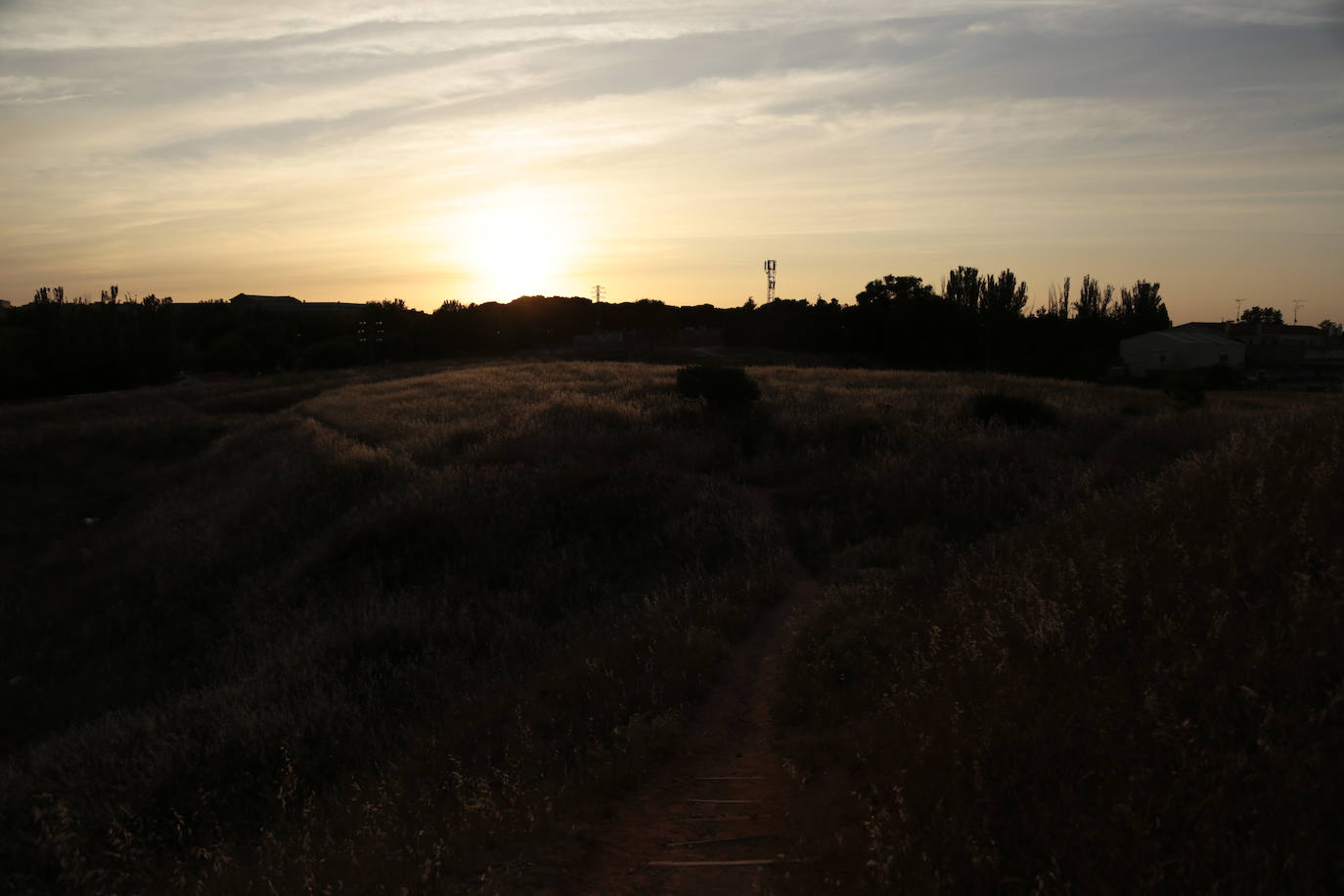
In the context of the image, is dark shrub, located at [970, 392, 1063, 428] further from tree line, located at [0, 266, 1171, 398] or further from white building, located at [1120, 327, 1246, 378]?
white building, located at [1120, 327, 1246, 378]

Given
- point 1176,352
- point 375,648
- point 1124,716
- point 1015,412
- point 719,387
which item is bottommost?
point 375,648

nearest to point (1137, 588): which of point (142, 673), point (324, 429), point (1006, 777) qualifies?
point (1006, 777)

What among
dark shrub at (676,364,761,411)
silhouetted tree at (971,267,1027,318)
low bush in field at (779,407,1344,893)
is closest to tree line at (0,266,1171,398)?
silhouetted tree at (971,267,1027,318)

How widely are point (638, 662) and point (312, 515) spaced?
1191 centimetres

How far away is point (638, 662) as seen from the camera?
770cm

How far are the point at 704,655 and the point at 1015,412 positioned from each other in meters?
13.9

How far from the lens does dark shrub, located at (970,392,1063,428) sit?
1861 cm

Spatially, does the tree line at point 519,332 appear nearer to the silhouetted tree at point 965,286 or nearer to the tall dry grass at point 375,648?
the silhouetted tree at point 965,286

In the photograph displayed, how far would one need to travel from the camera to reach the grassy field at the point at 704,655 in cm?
395

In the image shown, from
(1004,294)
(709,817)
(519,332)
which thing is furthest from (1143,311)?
(709,817)

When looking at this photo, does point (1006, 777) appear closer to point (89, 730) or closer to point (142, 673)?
point (89, 730)

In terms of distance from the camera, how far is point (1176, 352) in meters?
70.6

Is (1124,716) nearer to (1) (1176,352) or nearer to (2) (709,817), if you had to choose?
(2) (709,817)

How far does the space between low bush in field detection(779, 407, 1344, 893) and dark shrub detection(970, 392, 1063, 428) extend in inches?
472
